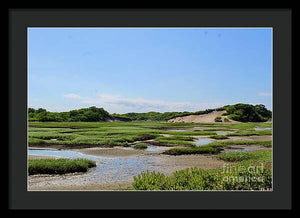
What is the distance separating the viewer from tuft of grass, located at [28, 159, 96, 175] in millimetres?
2461

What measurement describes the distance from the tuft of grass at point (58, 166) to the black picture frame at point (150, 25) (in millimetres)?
895

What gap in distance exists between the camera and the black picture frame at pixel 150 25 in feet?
5.28

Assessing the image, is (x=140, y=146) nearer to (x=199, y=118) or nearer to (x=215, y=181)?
(x=199, y=118)

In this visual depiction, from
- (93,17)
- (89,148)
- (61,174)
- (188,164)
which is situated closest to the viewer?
(93,17)

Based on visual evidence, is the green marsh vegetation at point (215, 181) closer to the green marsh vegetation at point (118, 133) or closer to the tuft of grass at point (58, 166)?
the tuft of grass at point (58, 166)

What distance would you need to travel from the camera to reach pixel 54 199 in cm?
161

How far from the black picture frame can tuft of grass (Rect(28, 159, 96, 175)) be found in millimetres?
895

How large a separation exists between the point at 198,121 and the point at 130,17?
2.41m

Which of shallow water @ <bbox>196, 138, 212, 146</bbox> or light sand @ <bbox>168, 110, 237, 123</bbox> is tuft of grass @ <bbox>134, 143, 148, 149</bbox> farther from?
shallow water @ <bbox>196, 138, 212, 146</bbox>

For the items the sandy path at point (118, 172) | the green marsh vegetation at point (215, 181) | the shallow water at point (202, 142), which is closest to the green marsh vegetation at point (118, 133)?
the shallow water at point (202, 142)

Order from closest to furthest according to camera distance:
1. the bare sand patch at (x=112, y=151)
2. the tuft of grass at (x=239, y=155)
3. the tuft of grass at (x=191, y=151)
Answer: the tuft of grass at (x=239, y=155)
the bare sand patch at (x=112, y=151)
the tuft of grass at (x=191, y=151)

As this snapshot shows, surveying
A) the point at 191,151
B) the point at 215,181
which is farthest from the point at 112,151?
the point at 215,181
